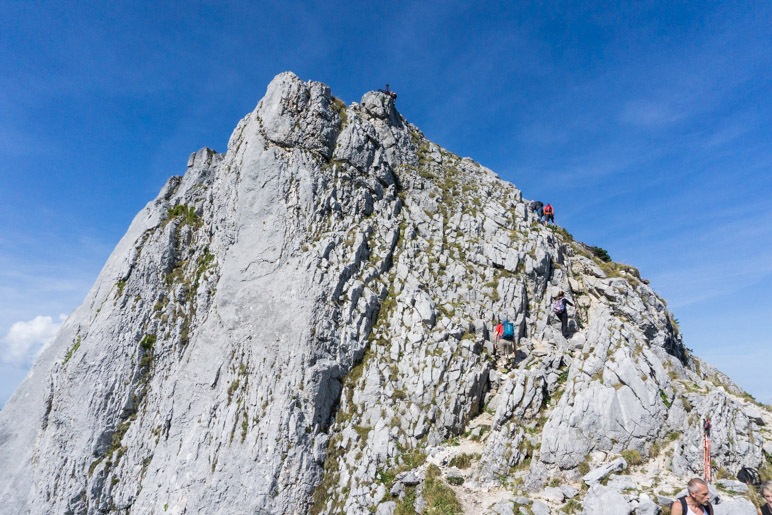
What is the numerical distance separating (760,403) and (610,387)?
35.0ft

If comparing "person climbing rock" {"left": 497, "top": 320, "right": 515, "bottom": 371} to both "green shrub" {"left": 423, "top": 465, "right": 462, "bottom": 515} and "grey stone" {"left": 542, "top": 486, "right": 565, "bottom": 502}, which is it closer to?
"grey stone" {"left": 542, "top": 486, "right": 565, "bottom": 502}

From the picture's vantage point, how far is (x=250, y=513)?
18688 millimetres

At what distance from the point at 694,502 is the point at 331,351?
58.8ft

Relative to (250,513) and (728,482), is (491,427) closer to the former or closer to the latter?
(728,482)

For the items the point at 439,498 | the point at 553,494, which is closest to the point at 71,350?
the point at 439,498

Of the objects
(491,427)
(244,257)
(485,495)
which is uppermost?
(244,257)

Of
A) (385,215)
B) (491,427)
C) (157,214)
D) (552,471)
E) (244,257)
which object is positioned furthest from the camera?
(157,214)

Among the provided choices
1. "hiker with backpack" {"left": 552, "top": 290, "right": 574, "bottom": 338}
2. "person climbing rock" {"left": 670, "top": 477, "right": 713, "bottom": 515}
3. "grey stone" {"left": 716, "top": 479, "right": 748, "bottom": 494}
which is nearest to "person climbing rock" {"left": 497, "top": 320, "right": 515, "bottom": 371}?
"hiker with backpack" {"left": 552, "top": 290, "right": 574, "bottom": 338}

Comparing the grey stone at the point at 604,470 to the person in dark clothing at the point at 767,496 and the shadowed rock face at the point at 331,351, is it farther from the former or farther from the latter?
the person in dark clothing at the point at 767,496

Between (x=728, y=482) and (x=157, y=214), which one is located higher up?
(x=157, y=214)

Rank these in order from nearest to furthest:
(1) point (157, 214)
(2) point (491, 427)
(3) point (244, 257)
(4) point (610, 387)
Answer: (4) point (610, 387)
(2) point (491, 427)
(3) point (244, 257)
(1) point (157, 214)

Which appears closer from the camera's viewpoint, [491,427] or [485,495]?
[485,495]

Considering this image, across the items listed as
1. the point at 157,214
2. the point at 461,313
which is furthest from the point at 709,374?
the point at 157,214

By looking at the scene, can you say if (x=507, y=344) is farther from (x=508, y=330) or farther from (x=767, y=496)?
(x=767, y=496)
